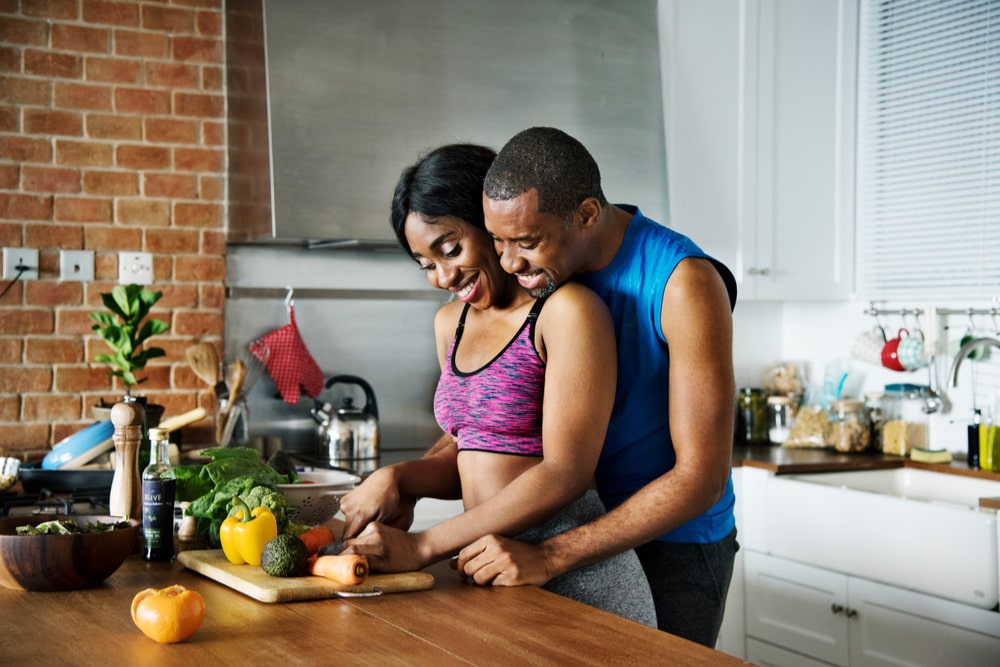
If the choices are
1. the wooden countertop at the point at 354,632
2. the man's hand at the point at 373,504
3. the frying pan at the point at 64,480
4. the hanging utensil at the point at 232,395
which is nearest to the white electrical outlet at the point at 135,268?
the hanging utensil at the point at 232,395

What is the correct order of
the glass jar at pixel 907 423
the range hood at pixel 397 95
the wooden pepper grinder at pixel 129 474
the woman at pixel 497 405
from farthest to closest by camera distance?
the glass jar at pixel 907 423 → the range hood at pixel 397 95 → the wooden pepper grinder at pixel 129 474 → the woman at pixel 497 405

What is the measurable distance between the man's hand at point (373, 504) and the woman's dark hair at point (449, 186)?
18.6 inches

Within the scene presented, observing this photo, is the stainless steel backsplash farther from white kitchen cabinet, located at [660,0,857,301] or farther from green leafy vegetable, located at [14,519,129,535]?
green leafy vegetable, located at [14,519,129,535]

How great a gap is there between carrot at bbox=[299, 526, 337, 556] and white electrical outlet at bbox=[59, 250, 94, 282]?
2.09 m

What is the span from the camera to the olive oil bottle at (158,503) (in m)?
1.88

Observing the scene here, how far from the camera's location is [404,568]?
173cm

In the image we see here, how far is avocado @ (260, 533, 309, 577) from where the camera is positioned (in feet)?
5.47

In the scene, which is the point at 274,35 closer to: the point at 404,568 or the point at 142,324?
the point at 142,324

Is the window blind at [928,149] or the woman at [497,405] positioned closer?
the woman at [497,405]

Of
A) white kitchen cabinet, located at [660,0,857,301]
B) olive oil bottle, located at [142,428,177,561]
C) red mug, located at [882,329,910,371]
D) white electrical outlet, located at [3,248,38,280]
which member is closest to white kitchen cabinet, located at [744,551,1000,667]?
red mug, located at [882,329,910,371]

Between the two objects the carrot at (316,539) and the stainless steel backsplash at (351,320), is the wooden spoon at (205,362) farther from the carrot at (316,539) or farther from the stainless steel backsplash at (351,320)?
the carrot at (316,539)

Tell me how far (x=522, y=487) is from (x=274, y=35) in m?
2.06

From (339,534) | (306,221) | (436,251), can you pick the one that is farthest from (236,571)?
(306,221)

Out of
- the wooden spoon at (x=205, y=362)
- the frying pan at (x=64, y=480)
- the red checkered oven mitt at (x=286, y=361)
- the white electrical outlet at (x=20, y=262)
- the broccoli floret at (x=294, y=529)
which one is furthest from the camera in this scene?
the red checkered oven mitt at (x=286, y=361)
